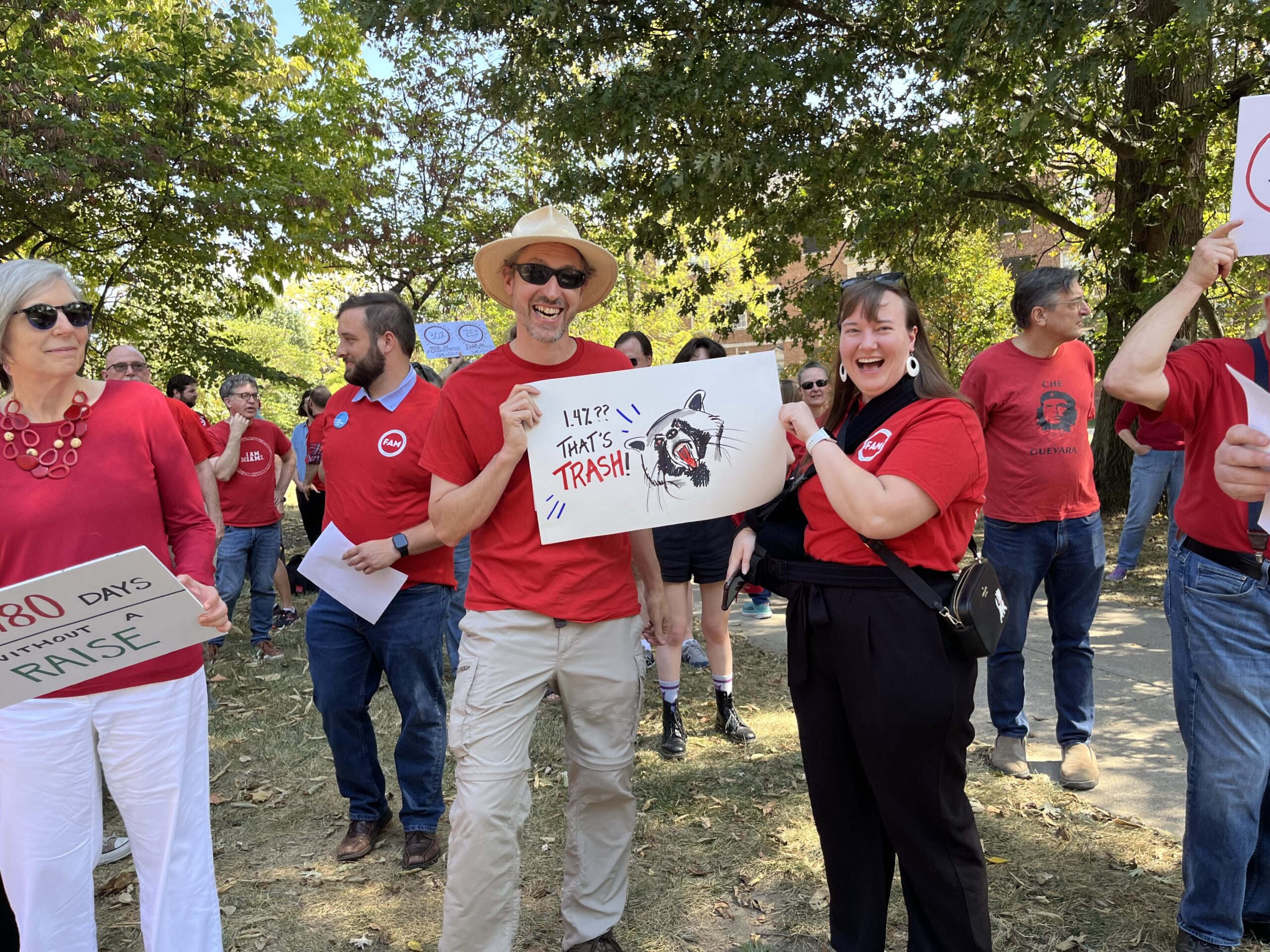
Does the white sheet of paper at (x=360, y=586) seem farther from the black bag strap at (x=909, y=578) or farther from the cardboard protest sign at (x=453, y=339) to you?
the cardboard protest sign at (x=453, y=339)

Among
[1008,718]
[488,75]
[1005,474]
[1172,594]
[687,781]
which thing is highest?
[488,75]

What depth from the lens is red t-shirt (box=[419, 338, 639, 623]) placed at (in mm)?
2846

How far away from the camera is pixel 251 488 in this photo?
25.3 feet

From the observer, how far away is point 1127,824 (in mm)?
3883

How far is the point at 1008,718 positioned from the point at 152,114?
1084 cm

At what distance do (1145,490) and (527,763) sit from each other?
7664mm

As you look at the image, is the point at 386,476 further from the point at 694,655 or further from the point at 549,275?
the point at 694,655

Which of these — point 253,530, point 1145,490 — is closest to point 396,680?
point 253,530

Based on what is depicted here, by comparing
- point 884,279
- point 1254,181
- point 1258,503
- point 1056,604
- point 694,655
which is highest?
point 1254,181

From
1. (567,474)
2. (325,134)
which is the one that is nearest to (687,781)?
(567,474)

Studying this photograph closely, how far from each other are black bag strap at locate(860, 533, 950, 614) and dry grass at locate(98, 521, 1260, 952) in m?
1.54

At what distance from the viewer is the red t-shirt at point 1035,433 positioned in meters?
4.28

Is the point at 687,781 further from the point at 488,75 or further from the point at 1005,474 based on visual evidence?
the point at 488,75

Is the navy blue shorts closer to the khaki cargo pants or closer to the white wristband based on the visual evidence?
the khaki cargo pants
